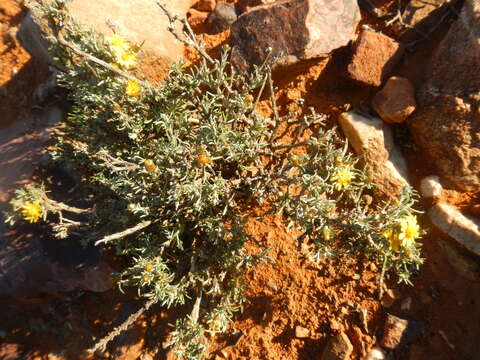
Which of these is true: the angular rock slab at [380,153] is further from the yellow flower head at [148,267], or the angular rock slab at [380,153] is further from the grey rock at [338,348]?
the yellow flower head at [148,267]

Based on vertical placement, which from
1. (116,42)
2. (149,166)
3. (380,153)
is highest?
(116,42)

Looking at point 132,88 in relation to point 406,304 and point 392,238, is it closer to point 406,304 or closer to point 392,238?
point 392,238

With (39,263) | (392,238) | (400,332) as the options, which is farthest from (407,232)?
(39,263)

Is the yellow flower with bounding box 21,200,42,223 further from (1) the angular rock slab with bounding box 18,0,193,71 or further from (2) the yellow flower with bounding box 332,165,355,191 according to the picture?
(2) the yellow flower with bounding box 332,165,355,191

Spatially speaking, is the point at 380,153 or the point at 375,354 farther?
the point at 380,153

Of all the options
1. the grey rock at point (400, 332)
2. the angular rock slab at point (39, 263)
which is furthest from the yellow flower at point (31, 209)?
the grey rock at point (400, 332)

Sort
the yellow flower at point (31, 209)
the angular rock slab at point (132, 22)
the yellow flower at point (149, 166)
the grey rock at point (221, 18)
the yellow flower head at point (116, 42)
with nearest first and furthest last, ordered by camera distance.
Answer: the yellow flower at point (149, 166), the yellow flower at point (31, 209), the yellow flower head at point (116, 42), the angular rock slab at point (132, 22), the grey rock at point (221, 18)
